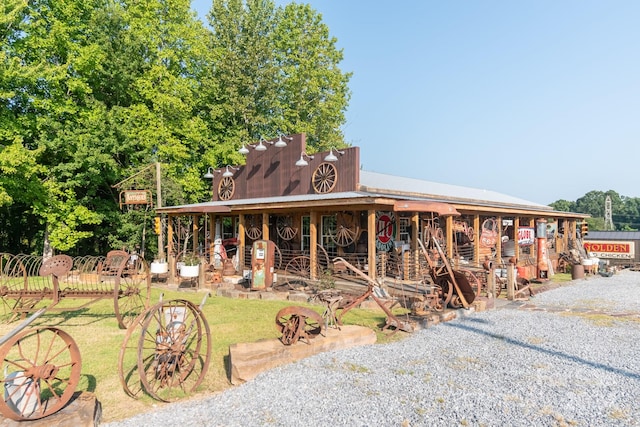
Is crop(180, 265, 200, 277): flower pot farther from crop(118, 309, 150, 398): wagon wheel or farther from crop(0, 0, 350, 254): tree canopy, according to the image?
crop(0, 0, 350, 254): tree canopy

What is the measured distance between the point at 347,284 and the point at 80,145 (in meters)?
15.3

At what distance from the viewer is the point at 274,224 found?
768 inches

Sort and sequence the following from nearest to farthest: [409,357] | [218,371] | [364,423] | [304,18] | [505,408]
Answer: [364,423] < [505,408] < [218,371] < [409,357] < [304,18]

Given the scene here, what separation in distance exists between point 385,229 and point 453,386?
1046cm

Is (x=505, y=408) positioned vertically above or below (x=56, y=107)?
below

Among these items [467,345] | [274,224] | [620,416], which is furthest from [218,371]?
[274,224]

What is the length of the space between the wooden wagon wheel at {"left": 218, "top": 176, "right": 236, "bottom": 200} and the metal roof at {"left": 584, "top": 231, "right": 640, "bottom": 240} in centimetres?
2164

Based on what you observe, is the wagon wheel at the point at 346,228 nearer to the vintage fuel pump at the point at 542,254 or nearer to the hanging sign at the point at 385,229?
the hanging sign at the point at 385,229

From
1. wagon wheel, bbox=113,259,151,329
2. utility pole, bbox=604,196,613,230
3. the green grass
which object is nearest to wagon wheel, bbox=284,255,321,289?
the green grass

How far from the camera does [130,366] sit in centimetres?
627

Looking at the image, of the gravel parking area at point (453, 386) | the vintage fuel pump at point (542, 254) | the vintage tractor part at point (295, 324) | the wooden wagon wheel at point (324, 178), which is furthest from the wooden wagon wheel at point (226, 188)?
the vintage tractor part at point (295, 324)

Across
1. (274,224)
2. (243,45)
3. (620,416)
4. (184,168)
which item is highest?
(243,45)

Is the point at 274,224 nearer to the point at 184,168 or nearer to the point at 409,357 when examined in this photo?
the point at 184,168

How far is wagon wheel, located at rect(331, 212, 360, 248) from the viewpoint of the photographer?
50.0 ft
